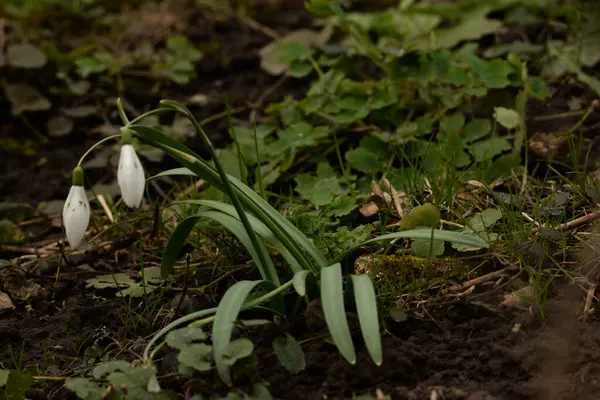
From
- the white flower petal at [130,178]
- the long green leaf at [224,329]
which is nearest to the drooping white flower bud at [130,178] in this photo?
the white flower petal at [130,178]

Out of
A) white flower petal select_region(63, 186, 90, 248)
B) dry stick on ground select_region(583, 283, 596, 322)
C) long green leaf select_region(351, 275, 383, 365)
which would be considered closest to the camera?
long green leaf select_region(351, 275, 383, 365)

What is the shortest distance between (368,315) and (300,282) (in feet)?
0.57

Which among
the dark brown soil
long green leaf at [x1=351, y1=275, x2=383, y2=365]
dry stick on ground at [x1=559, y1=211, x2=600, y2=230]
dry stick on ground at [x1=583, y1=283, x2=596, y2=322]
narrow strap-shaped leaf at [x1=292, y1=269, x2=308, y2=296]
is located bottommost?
the dark brown soil

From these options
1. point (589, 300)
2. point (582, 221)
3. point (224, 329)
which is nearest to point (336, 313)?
point (224, 329)

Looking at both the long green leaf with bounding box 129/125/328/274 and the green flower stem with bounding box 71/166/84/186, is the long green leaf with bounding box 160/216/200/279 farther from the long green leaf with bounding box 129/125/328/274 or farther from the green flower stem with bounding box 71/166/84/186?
the green flower stem with bounding box 71/166/84/186

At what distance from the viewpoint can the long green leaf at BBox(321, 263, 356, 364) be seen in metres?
1.81

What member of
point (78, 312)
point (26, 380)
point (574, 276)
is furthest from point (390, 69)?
point (26, 380)

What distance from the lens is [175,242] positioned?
228 cm

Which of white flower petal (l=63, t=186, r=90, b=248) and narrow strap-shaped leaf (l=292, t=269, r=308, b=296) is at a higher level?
white flower petal (l=63, t=186, r=90, b=248)

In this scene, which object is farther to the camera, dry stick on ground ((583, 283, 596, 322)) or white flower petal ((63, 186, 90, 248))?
dry stick on ground ((583, 283, 596, 322))

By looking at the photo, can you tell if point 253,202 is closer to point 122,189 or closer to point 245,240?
point 245,240

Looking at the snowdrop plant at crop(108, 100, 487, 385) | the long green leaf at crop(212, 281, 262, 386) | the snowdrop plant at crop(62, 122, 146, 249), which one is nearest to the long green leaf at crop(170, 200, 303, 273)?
the snowdrop plant at crop(108, 100, 487, 385)

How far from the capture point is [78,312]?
2.39 meters

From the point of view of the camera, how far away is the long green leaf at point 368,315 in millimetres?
1805
